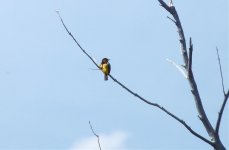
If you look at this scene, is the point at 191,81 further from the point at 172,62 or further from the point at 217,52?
the point at 172,62

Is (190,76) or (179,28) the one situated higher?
(179,28)

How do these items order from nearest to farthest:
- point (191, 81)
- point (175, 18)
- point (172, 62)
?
1. point (191, 81)
2. point (175, 18)
3. point (172, 62)

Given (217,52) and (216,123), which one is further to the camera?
(217,52)

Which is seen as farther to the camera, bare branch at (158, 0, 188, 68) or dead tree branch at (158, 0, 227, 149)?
bare branch at (158, 0, 188, 68)

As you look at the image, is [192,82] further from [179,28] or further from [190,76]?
[179,28]

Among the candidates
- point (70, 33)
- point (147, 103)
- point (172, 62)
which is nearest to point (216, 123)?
point (147, 103)

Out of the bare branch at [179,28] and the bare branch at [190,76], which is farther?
the bare branch at [179,28]

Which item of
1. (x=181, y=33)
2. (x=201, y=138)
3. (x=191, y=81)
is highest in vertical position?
(x=181, y=33)

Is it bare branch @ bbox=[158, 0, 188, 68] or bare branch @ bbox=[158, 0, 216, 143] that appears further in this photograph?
bare branch @ bbox=[158, 0, 188, 68]

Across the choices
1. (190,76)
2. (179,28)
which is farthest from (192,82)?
(179,28)

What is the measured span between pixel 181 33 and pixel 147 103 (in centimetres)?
58

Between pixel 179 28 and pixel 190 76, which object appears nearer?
pixel 190 76

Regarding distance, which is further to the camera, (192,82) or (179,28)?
(179,28)

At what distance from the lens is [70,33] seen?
3623 millimetres
